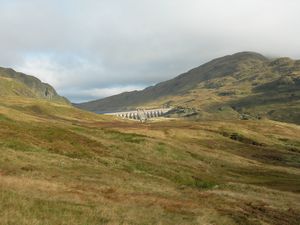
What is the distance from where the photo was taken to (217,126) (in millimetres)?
163125

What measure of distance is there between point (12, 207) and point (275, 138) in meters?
146

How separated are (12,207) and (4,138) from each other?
1295 inches

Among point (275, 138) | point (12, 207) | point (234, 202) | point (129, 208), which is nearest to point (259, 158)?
point (275, 138)

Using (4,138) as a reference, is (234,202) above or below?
below

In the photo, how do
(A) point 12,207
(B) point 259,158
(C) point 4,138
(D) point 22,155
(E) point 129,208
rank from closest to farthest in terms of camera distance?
(A) point 12,207
(E) point 129,208
(D) point 22,155
(C) point 4,138
(B) point 259,158

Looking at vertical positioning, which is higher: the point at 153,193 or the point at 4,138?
the point at 4,138

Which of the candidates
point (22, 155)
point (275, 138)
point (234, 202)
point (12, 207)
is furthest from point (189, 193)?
point (275, 138)

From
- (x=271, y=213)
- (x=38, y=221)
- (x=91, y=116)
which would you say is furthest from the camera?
(x=91, y=116)

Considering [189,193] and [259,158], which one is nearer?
[189,193]

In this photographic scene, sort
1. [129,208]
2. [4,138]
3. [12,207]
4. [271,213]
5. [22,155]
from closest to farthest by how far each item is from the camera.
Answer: [12,207]
[129,208]
[271,213]
[22,155]
[4,138]

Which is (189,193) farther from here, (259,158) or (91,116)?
(91,116)

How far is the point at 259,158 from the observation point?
102 m

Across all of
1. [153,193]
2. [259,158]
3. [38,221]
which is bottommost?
[259,158]

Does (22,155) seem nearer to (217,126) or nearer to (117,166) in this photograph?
(117,166)
